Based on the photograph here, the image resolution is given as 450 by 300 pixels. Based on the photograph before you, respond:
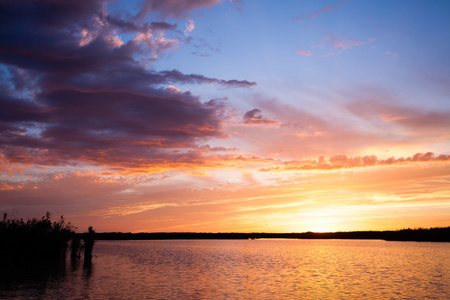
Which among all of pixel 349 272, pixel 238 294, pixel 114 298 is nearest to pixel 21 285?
pixel 114 298

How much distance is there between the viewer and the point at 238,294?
25922mm

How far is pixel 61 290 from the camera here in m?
26.3

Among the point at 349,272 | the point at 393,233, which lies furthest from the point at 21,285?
the point at 393,233

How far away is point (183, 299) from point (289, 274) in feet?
58.3

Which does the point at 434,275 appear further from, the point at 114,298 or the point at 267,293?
the point at 114,298

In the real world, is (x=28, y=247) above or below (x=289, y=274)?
above

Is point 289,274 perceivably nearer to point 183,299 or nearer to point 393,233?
point 183,299

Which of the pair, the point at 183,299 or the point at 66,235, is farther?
the point at 66,235

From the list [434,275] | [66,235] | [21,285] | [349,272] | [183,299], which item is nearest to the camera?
[183,299]

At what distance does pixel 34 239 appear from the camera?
43250 mm

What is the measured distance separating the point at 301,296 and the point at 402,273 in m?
19.6

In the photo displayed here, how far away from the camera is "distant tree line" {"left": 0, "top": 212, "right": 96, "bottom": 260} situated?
132 ft

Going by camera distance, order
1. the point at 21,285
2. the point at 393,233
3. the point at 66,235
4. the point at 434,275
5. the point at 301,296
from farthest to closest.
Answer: the point at 393,233, the point at 66,235, the point at 434,275, the point at 21,285, the point at 301,296

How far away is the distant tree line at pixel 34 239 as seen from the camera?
132ft
